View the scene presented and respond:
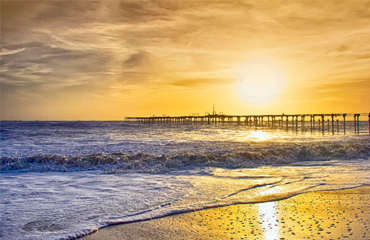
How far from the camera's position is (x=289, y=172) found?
1019cm

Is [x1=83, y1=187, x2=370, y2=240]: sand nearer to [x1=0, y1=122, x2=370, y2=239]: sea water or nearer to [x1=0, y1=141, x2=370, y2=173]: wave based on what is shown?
[x1=0, y1=122, x2=370, y2=239]: sea water

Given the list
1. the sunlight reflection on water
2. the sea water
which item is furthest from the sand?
the sea water

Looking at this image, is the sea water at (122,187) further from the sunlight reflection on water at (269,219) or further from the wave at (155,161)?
the sunlight reflection on water at (269,219)

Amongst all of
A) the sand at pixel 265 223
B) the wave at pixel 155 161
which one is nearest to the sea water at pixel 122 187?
the wave at pixel 155 161

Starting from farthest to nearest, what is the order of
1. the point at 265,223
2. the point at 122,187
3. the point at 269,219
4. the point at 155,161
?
the point at 155,161 < the point at 122,187 < the point at 269,219 < the point at 265,223

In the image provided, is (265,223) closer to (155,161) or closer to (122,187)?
(122,187)

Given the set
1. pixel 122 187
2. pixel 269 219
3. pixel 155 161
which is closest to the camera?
pixel 269 219

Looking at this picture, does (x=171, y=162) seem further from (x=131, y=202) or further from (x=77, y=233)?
(x=77, y=233)

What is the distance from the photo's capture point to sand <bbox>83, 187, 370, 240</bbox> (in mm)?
4273

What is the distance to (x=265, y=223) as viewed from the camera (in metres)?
4.72

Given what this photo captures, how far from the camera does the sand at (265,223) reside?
168 inches

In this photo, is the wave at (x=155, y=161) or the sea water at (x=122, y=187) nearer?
the sea water at (x=122, y=187)

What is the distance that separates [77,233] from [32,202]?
7.78 feet

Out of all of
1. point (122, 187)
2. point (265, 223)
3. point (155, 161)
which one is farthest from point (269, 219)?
point (155, 161)
